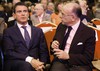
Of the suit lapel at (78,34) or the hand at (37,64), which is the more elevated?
the suit lapel at (78,34)

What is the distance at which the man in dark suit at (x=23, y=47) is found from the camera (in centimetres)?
352

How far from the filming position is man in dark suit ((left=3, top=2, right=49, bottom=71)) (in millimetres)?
3521

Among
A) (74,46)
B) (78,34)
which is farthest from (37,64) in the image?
Answer: (78,34)

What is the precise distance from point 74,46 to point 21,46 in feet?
2.26

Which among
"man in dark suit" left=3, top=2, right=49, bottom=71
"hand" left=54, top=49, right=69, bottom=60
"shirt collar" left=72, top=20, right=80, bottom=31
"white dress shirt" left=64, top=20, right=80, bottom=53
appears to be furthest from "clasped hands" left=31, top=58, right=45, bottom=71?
"shirt collar" left=72, top=20, right=80, bottom=31

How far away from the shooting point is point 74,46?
352cm

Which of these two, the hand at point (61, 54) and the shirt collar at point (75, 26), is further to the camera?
the shirt collar at point (75, 26)

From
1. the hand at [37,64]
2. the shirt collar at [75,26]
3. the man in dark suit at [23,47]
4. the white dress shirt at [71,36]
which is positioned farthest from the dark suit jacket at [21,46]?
the shirt collar at [75,26]

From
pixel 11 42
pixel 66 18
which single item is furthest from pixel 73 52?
pixel 11 42

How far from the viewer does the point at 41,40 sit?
12.5 feet

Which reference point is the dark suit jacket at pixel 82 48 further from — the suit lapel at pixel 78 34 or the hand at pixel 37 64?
the hand at pixel 37 64

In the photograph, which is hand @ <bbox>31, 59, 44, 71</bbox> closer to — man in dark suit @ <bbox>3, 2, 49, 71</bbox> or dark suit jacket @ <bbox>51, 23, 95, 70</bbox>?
man in dark suit @ <bbox>3, 2, 49, 71</bbox>

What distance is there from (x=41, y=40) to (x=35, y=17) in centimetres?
315

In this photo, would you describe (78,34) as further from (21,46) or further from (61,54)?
(21,46)
